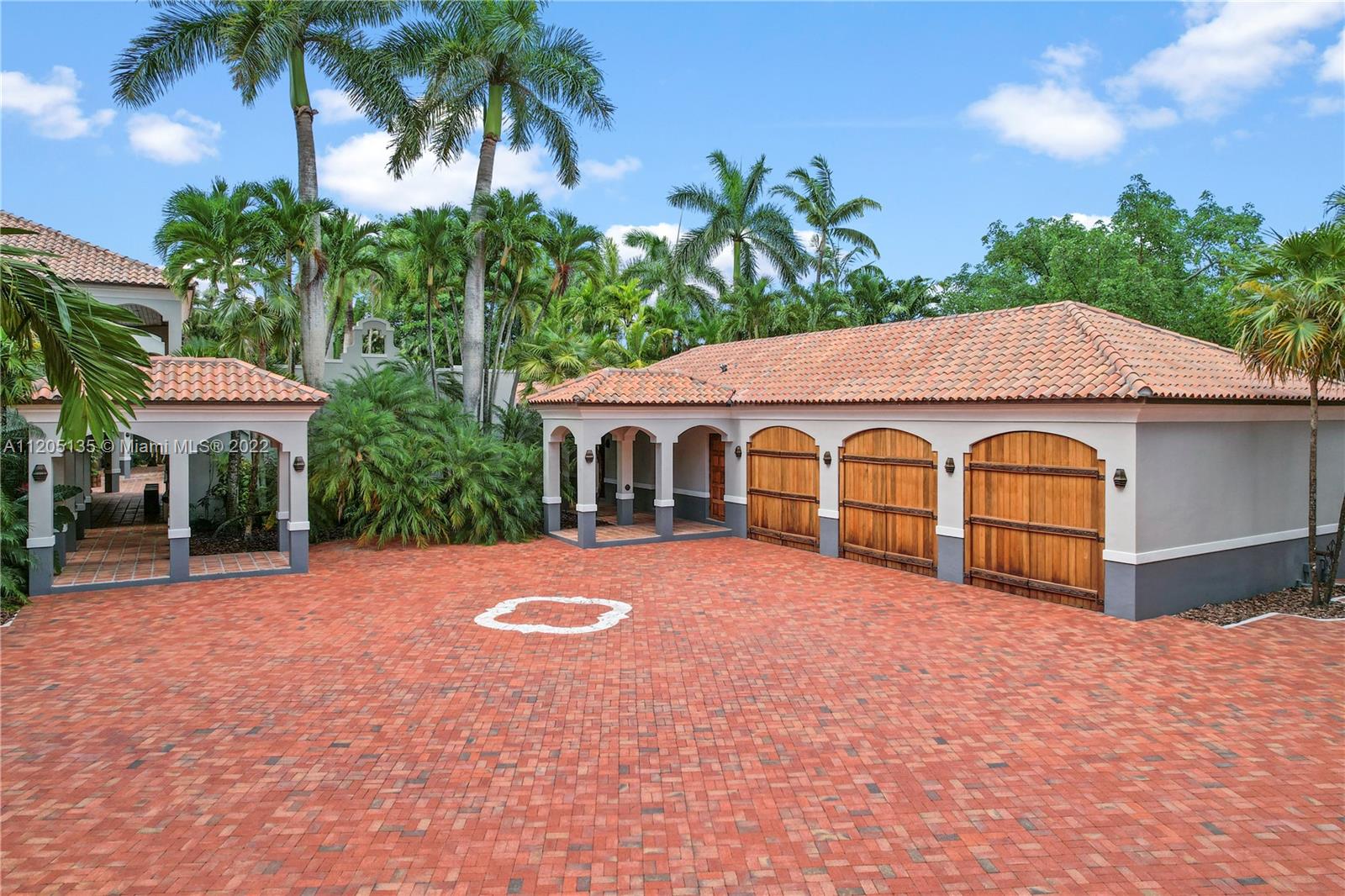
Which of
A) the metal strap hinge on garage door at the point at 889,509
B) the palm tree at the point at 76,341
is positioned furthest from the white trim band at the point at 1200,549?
the palm tree at the point at 76,341

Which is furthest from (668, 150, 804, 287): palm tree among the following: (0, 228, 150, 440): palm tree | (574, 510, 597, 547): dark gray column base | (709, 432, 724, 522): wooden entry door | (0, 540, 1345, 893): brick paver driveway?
(0, 228, 150, 440): palm tree

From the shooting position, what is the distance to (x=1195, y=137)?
31.8 meters

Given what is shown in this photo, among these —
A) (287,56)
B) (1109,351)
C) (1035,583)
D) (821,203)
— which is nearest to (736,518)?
(1035,583)

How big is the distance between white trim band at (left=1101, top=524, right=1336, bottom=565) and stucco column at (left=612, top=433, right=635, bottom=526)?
12.3m

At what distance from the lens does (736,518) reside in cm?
2009

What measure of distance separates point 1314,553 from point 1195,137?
84.4 feet

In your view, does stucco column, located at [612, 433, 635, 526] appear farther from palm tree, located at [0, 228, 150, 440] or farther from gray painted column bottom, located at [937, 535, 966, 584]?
palm tree, located at [0, 228, 150, 440]

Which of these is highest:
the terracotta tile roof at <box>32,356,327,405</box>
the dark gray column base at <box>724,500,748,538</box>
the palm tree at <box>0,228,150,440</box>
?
the terracotta tile roof at <box>32,356,327,405</box>

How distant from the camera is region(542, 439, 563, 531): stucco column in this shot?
20.2 m

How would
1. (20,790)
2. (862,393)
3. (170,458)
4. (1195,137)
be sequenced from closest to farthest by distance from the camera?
(20,790)
(170,458)
(862,393)
(1195,137)

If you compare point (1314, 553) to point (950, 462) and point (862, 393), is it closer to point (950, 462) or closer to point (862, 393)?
point (950, 462)

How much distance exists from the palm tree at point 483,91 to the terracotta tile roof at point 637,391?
4.60 m

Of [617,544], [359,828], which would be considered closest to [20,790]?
[359,828]

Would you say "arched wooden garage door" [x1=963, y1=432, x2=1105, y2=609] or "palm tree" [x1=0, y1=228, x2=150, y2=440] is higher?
"palm tree" [x1=0, y1=228, x2=150, y2=440]
